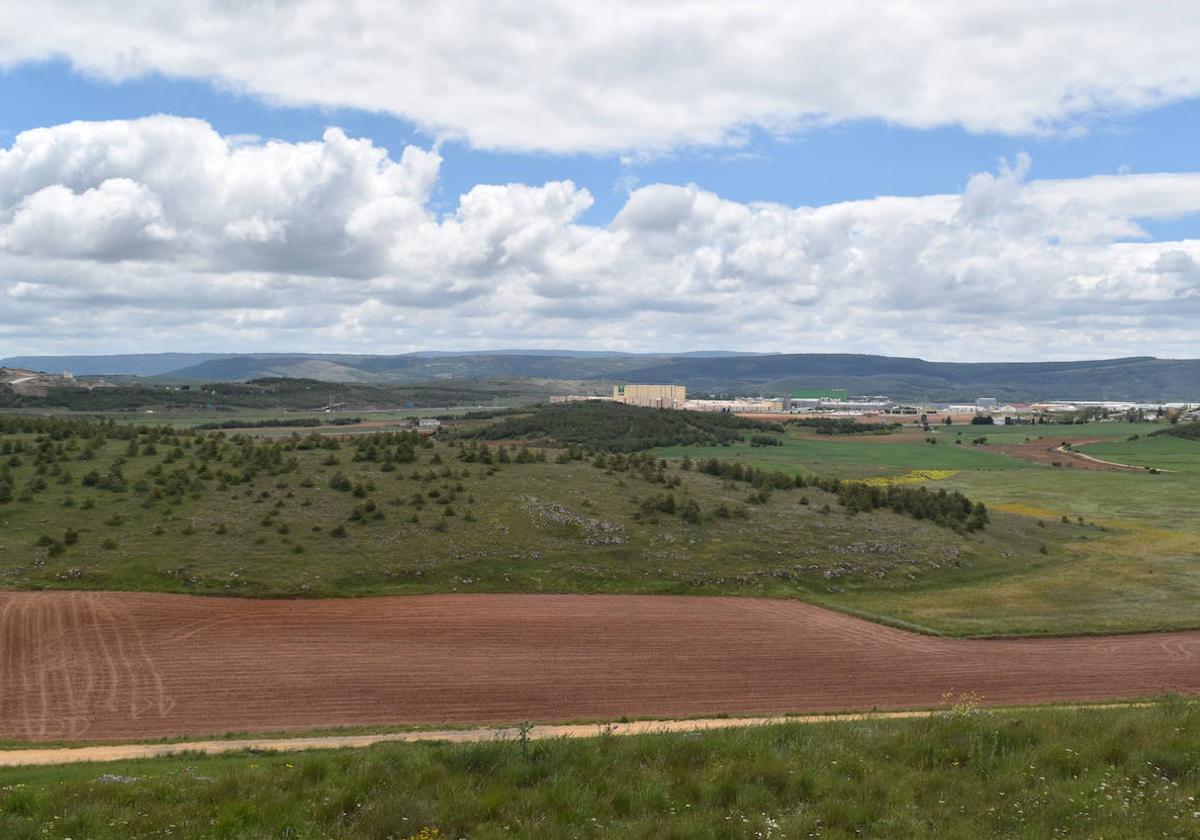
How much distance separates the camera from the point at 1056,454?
12519 centimetres

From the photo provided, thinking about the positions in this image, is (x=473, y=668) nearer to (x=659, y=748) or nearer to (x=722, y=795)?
(x=659, y=748)

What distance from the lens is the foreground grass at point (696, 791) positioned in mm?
10570

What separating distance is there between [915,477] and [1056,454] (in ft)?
139

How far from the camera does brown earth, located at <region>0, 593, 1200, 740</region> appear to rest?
25016mm

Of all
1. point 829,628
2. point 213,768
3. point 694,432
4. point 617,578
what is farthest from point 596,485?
point 694,432

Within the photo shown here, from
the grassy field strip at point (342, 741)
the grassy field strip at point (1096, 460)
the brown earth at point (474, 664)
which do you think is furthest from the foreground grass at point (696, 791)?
the grassy field strip at point (1096, 460)

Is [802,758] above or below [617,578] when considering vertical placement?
above

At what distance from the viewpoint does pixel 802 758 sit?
13422 mm

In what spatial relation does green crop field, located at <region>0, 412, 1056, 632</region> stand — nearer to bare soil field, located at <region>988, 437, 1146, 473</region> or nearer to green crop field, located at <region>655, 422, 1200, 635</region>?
green crop field, located at <region>655, 422, 1200, 635</region>

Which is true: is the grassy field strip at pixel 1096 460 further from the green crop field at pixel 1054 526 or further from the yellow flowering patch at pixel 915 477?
the yellow flowering patch at pixel 915 477

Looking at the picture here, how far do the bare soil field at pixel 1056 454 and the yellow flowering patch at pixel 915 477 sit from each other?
21061 millimetres

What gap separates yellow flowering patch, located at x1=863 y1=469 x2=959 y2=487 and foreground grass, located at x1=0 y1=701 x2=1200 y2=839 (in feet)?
257

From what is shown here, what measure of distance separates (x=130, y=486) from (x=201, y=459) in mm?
7597

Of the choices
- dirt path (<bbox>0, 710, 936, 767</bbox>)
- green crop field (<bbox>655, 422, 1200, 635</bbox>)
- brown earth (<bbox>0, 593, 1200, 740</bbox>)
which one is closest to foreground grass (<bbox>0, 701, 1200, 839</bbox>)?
dirt path (<bbox>0, 710, 936, 767</bbox>)
